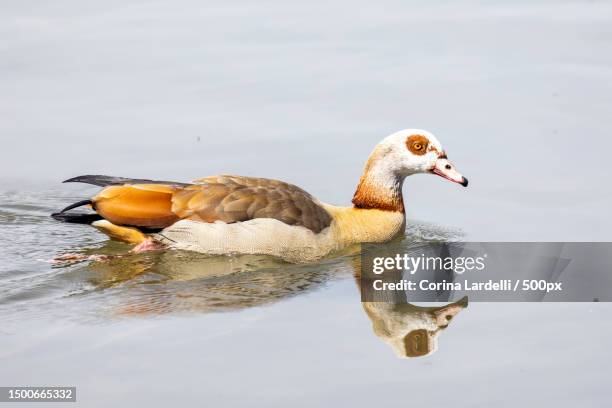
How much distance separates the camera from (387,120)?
12.8 meters

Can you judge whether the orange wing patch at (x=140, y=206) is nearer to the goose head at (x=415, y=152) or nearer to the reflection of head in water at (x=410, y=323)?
the goose head at (x=415, y=152)

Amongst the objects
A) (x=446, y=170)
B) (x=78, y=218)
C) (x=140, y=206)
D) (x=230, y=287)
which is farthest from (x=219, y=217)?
(x=446, y=170)

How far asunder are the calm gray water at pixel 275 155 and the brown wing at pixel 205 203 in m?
0.36

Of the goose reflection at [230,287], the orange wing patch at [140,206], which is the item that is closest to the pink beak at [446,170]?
the goose reflection at [230,287]

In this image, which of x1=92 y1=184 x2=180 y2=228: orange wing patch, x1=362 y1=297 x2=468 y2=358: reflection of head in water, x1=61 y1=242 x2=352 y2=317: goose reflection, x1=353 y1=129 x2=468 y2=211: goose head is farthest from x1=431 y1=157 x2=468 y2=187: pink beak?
x1=92 y1=184 x2=180 y2=228: orange wing patch

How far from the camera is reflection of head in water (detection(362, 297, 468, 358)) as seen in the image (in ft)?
27.6

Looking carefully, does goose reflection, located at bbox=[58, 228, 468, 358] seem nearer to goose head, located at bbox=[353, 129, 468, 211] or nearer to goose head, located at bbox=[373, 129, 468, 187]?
goose head, located at bbox=[353, 129, 468, 211]

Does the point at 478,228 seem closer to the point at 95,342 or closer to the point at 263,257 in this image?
the point at 263,257

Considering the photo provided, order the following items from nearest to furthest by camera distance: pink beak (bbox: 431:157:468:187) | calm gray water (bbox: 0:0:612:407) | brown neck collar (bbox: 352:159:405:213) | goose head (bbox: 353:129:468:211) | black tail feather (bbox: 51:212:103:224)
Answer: calm gray water (bbox: 0:0:612:407) < black tail feather (bbox: 51:212:103:224) < pink beak (bbox: 431:157:468:187) < goose head (bbox: 353:129:468:211) < brown neck collar (bbox: 352:159:405:213)

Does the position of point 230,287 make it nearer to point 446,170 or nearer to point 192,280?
point 192,280

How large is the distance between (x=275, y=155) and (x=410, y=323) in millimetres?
3605

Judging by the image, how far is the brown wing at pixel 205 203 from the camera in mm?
10406

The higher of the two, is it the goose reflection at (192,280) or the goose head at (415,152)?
the goose head at (415,152)

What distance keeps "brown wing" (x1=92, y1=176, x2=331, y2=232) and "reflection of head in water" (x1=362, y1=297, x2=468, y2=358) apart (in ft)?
4.67
